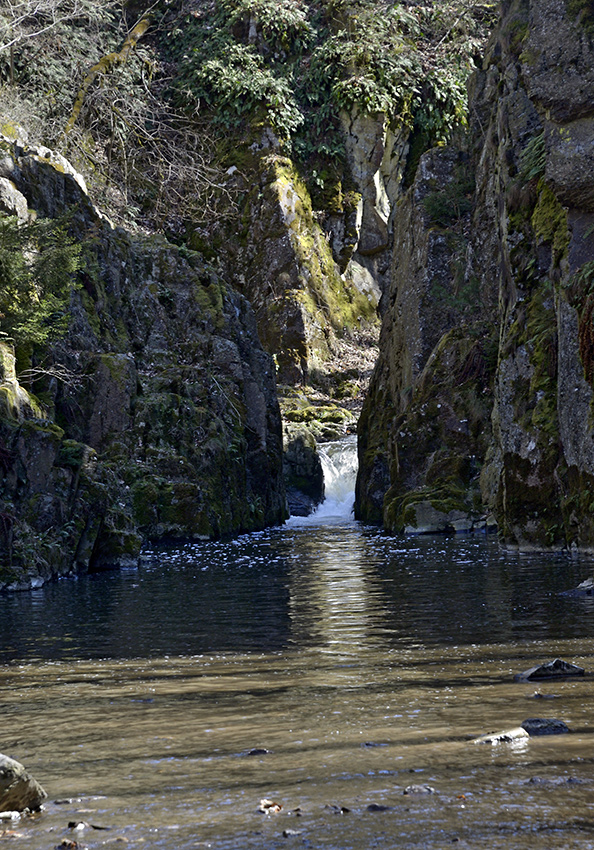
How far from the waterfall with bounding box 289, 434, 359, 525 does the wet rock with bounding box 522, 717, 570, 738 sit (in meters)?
33.5

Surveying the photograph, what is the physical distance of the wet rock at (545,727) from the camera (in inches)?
166

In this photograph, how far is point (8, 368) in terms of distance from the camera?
18.2 m

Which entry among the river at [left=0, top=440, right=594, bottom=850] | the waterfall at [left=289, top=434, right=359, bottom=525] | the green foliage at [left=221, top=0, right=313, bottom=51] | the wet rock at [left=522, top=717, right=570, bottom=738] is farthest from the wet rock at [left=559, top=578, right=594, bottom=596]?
the green foliage at [left=221, top=0, right=313, bottom=51]


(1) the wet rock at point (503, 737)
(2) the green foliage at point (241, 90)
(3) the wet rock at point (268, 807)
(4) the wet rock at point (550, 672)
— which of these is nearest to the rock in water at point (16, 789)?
(3) the wet rock at point (268, 807)

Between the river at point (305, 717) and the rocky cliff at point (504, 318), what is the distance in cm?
540

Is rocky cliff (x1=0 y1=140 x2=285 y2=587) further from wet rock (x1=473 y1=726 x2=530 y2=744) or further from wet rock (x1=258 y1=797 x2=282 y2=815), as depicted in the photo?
wet rock (x1=258 y1=797 x2=282 y2=815)

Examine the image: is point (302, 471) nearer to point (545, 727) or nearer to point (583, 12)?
point (583, 12)

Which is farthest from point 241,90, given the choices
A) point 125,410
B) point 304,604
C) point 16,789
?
point 16,789

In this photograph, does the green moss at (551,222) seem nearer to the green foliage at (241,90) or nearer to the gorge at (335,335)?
the gorge at (335,335)

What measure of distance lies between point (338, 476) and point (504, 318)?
19.0 metres

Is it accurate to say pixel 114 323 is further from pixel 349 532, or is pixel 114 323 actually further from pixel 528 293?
pixel 528 293

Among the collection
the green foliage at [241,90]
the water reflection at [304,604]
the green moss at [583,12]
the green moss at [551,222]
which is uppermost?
Answer: the green foliage at [241,90]

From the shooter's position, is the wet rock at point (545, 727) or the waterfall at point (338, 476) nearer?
the wet rock at point (545, 727)

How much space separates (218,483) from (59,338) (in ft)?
23.6
